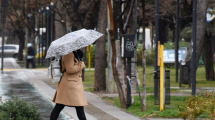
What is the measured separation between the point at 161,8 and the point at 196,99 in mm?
28982

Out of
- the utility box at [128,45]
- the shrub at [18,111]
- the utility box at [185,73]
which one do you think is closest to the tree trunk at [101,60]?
the utility box at [185,73]

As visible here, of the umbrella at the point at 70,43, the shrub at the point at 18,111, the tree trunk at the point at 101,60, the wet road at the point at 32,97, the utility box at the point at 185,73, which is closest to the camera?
the umbrella at the point at 70,43

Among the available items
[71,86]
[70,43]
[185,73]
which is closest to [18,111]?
[71,86]

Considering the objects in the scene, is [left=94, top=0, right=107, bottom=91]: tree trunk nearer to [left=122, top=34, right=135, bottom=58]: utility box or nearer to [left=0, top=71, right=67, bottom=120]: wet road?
[left=0, top=71, right=67, bottom=120]: wet road

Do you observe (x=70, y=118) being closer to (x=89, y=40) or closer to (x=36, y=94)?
(x=89, y=40)

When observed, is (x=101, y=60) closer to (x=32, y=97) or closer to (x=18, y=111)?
(x=32, y=97)

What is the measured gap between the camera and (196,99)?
888 centimetres

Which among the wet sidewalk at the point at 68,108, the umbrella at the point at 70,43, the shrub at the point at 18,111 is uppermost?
the umbrella at the point at 70,43

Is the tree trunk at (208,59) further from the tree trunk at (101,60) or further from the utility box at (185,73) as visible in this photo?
the tree trunk at (101,60)

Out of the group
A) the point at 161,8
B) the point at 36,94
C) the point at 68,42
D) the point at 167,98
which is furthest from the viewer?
the point at 161,8

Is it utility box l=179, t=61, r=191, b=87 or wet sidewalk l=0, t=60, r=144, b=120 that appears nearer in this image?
wet sidewalk l=0, t=60, r=144, b=120

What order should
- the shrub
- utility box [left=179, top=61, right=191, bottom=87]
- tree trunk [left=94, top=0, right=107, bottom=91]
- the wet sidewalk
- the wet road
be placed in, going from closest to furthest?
the shrub < the wet sidewalk < the wet road < tree trunk [left=94, top=0, right=107, bottom=91] < utility box [left=179, top=61, right=191, bottom=87]

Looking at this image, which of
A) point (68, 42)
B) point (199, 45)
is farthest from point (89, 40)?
point (199, 45)

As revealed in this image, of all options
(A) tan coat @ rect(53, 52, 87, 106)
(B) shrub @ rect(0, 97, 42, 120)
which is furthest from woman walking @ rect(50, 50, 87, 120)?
(B) shrub @ rect(0, 97, 42, 120)
